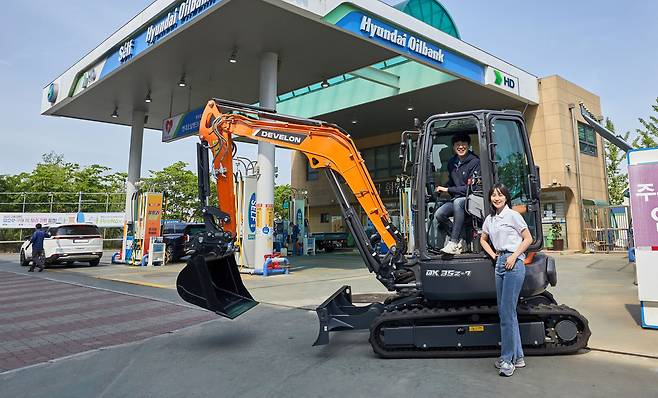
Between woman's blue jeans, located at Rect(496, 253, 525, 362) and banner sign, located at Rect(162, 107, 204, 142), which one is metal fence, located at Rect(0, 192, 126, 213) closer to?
banner sign, located at Rect(162, 107, 204, 142)

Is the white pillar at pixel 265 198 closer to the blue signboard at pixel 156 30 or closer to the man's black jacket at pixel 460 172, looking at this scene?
the blue signboard at pixel 156 30

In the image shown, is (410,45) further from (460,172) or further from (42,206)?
(42,206)

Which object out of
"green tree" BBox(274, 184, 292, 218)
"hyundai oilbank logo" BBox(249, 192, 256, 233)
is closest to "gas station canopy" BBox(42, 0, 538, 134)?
"hyundai oilbank logo" BBox(249, 192, 256, 233)

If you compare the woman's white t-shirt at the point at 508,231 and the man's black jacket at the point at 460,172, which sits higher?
the man's black jacket at the point at 460,172

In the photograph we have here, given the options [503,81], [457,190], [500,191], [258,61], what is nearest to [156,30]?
[258,61]

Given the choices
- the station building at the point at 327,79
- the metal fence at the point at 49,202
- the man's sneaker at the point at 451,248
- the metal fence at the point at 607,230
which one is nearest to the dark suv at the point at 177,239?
the station building at the point at 327,79

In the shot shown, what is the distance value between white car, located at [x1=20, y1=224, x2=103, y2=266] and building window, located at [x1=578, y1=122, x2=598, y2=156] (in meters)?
25.1

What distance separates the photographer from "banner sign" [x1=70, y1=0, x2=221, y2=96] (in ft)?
40.4

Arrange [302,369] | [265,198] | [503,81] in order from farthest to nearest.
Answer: [503,81]
[265,198]
[302,369]

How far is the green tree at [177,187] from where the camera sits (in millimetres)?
42188

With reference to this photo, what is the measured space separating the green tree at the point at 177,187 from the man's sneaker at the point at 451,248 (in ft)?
131

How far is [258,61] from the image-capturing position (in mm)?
15445

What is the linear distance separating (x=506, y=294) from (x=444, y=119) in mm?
2181

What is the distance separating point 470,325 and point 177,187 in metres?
41.4
